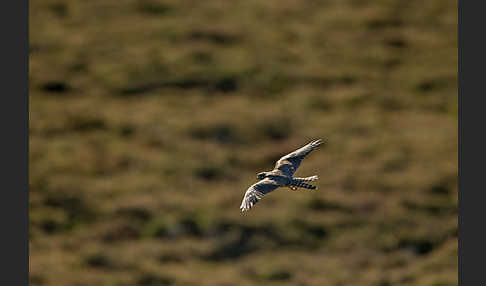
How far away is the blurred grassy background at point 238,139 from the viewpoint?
17.6m

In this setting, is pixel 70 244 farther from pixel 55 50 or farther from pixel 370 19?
pixel 370 19

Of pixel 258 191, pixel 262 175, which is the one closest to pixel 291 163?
pixel 262 175

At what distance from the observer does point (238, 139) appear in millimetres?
20375

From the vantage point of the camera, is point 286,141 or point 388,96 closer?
point 286,141

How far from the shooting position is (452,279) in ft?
55.1

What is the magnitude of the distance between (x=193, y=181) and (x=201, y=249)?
7.71 feet

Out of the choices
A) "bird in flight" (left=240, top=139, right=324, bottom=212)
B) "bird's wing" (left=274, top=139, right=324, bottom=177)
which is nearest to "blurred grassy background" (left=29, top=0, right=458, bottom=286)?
"bird's wing" (left=274, top=139, right=324, bottom=177)

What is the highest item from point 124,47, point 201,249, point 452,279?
point 124,47

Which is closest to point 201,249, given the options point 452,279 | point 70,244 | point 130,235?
point 130,235

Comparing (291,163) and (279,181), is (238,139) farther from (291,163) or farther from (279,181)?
(279,181)

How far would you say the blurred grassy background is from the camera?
57.7ft

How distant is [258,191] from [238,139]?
11694 mm

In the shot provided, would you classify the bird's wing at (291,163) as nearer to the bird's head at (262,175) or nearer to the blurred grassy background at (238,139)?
the bird's head at (262,175)

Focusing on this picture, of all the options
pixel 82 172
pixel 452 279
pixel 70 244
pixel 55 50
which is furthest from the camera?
pixel 55 50
